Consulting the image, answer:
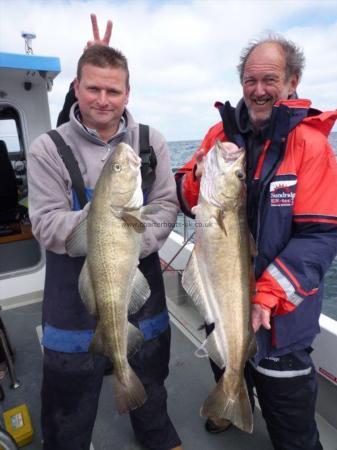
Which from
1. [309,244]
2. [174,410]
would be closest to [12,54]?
[309,244]

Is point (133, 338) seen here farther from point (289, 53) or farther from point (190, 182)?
point (289, 53)

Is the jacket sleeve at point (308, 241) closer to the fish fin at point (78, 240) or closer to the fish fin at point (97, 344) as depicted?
the fish fin at point (97, 344)

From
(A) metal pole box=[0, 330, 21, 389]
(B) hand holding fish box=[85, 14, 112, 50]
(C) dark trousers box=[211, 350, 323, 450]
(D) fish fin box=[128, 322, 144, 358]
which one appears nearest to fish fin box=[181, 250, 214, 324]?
(D) fish fin box=[128, 322, 144, 358]

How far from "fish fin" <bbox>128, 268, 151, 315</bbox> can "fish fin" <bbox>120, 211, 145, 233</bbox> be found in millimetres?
312

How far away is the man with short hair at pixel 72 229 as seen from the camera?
2.18 meters

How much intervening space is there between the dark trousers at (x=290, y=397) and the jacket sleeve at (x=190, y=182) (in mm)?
1246

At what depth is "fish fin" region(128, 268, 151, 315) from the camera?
6.82 feet

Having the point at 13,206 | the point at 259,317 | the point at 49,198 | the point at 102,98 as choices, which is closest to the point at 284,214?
the point at 259,317

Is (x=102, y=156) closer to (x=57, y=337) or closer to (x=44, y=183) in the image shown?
(x=44, y=183)

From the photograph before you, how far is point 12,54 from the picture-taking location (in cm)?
446

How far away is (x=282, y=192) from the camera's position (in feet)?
7.27

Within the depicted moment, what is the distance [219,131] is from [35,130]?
392cm

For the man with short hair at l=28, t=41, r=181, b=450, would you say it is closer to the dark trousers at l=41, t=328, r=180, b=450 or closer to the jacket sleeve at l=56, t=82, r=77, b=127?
the dark trousers at l=41, t=328, r=180, b=450

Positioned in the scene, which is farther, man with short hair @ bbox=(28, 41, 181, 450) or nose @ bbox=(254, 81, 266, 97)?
nose @ bbox=(254, 81, 266, 97)
